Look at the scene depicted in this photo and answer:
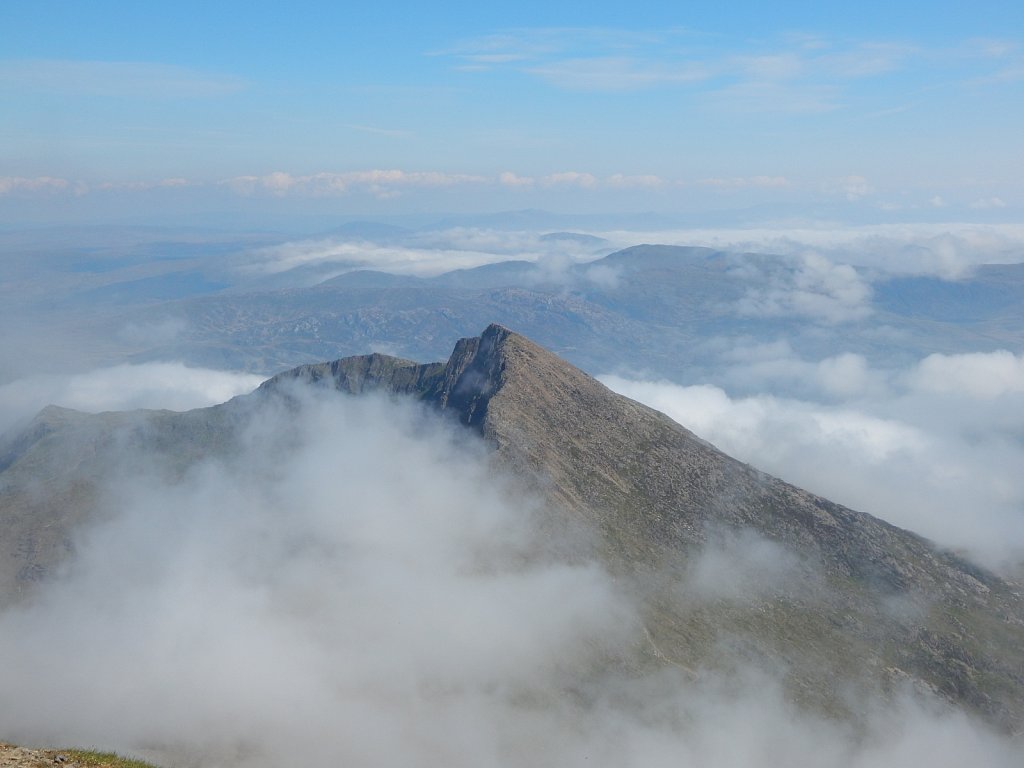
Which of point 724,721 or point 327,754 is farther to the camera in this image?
point 724,721

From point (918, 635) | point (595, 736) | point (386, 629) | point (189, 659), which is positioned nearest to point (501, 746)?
point (595, 736)

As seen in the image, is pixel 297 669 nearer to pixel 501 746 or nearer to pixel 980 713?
pixel 501 746

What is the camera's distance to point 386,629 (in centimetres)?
18488

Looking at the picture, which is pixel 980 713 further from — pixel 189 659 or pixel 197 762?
pixel 189 659

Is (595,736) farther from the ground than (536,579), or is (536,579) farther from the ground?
(536,579)

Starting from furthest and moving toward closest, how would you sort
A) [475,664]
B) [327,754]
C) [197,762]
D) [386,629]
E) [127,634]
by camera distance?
[127,634] < [386,629] < [475,664] < [327,754] < [197,762]

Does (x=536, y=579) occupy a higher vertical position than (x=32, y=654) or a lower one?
higher

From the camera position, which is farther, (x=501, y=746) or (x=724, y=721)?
(x=724, y=721)

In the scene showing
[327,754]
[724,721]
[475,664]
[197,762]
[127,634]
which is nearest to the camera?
[197,762]

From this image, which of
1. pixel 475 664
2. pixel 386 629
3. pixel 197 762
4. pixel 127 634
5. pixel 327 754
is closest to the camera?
pixel 197 762

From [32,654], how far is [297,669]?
6757cm

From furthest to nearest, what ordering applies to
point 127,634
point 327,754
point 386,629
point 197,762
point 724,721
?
point 127,634
point 386,629
point 724,721
point 327,754
point 197,762

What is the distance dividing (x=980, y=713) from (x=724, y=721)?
55894 millimetres

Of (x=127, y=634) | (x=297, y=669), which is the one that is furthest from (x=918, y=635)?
(x=127, y=634)
